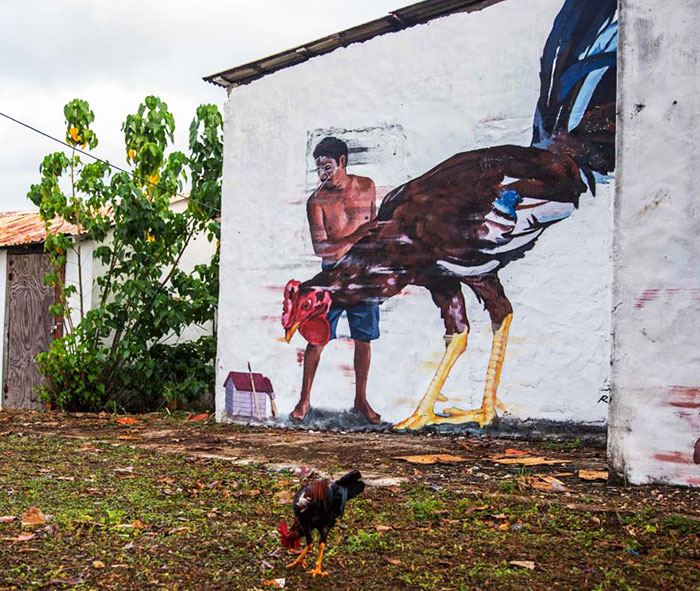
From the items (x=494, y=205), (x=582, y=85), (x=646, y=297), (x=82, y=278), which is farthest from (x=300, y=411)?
(x=646, y=297)

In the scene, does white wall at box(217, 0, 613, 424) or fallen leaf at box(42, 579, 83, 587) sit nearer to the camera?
fallen leaf at box(42, 579, 83, 587)

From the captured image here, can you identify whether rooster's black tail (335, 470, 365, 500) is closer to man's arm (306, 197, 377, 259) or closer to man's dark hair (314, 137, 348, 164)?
man's arm (306, 197, 377, 259)

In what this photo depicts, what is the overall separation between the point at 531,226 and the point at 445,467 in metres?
2.88

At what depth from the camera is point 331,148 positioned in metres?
9.78

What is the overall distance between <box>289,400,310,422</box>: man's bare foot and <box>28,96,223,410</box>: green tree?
8.26ft

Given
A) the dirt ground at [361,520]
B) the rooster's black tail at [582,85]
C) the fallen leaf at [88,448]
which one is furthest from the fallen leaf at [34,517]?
the rooster's black tail at [582,85]

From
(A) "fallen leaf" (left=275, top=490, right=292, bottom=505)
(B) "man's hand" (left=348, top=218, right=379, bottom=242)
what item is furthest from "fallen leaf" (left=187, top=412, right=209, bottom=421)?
(A) "fallen leaf" (left=275, top=490, right=292, bottom=505)

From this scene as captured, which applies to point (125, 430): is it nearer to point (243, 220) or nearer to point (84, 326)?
point (84, 326)

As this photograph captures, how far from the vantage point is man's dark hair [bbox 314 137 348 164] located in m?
9.70

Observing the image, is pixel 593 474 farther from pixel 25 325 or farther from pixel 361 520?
pixel 25 325

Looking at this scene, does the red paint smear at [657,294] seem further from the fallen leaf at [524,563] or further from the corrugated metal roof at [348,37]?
the corrugated metal roof at [348,37]

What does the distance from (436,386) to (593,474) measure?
2772mm

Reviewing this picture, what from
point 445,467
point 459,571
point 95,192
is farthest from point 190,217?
point 459,571

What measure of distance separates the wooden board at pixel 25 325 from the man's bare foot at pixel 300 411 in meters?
4.72
